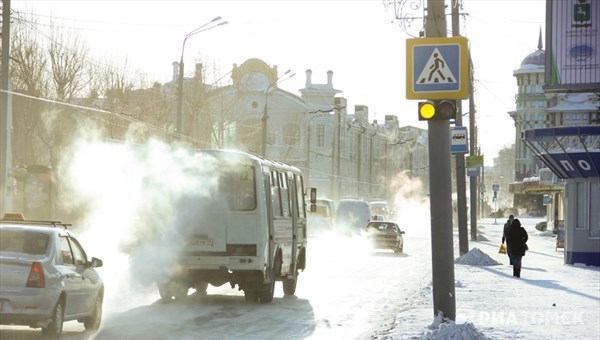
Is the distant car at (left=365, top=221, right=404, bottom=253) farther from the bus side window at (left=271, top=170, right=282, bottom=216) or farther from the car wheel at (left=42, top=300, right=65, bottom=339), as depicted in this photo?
the car wheel at (left=42, top=300, right=65, bottom=339)

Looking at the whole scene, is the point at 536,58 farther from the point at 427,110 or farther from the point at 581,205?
the point at 427,110

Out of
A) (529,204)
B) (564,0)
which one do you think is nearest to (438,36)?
(564,0)

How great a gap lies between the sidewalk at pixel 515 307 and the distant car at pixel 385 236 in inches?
606

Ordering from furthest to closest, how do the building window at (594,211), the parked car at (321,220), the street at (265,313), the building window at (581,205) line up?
the parked car at (321,220) → the building window at (581,205) → the building window at (594,211) → the street at (265,313)

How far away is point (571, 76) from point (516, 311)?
1551 cm

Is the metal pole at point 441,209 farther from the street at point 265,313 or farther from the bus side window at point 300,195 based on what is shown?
the bus side window at point 300,195

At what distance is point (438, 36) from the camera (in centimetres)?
1452

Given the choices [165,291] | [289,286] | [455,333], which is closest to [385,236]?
[289,286]

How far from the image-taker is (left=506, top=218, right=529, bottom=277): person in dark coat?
99.8 ft

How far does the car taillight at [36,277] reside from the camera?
13.4 meters

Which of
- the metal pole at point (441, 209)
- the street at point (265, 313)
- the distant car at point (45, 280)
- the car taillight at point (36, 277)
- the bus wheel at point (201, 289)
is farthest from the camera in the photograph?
the bus wheel at point (201, 289)

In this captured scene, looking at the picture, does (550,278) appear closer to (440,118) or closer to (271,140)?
(440,118)

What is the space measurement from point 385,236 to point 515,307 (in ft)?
101

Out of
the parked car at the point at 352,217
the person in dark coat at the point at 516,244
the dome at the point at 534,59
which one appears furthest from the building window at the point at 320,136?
the person in dark coat at the point at 516,244
